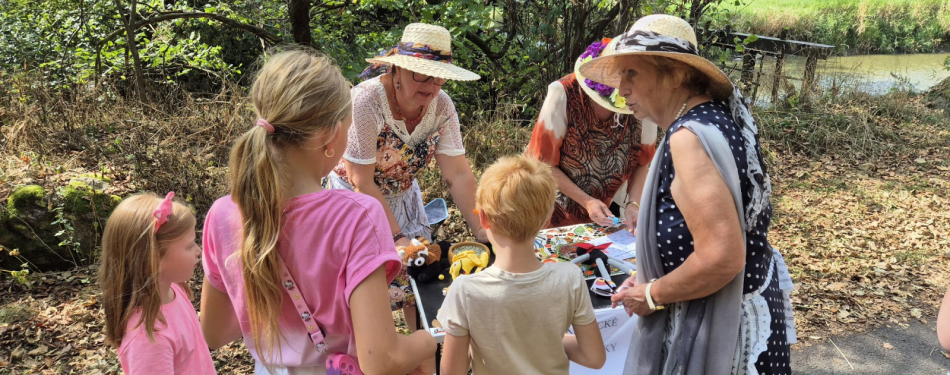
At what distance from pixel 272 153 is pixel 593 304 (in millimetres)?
1285

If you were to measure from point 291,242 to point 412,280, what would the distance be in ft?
3.28

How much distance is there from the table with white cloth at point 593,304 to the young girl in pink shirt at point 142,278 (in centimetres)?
78

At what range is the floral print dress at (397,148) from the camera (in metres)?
2.43

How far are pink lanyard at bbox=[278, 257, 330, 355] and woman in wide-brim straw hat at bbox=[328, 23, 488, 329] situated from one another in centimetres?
99

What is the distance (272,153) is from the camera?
1297mm

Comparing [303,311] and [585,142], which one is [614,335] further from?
[303,311]

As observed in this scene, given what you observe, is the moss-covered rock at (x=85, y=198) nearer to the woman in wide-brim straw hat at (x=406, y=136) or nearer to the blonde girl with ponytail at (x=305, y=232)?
the woman in wide-brim straw hat at (x=406, y=136)

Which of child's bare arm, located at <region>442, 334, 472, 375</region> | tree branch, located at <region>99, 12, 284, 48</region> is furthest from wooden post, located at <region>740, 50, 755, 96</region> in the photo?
child's bare arm, located at <region>442, 334, 472, 375</region>

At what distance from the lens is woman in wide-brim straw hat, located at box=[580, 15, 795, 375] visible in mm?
1474

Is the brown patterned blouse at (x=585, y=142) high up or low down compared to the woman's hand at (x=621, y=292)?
up

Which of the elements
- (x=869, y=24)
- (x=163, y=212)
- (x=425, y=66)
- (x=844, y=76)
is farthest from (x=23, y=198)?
(x=869, y=24)

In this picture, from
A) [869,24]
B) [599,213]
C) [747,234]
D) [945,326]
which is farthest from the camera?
[869,24]

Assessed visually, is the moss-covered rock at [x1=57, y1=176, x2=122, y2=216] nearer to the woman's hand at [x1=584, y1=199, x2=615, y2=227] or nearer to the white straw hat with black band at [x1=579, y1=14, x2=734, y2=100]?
the woman's hand at [x1=584, y1=199, x2=615, y2=227]

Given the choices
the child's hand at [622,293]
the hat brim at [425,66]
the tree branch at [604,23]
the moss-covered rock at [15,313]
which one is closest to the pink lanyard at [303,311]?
the child's hand at [622,293]
